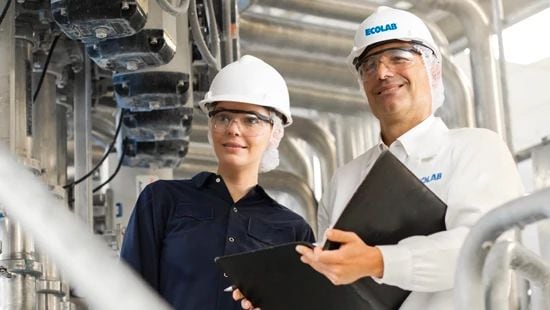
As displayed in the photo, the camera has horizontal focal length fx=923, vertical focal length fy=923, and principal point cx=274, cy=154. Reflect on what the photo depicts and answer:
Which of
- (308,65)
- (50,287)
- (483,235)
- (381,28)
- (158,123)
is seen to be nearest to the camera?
(483,235)

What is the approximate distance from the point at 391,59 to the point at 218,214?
1.51 ft

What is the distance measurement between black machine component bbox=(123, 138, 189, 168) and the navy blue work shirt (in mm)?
1481

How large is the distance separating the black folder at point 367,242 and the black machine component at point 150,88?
52.0 inches

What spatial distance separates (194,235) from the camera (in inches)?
70.1

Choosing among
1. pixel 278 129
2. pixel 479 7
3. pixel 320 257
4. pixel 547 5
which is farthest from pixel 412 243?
pixel 547 5

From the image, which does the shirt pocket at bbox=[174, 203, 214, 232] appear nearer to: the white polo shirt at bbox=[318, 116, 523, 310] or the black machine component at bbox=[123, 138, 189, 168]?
the white polo shirt at bbox=[318, 116, 523, 310]

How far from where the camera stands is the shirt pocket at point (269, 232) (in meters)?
1.83

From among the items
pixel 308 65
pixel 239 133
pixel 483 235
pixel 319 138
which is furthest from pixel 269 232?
pixel 319 138

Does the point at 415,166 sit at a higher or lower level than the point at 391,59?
lower

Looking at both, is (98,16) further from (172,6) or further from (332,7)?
(332,7)

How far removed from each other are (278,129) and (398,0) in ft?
7.95

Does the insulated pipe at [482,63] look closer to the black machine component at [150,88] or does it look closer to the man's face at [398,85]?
the black machine component at [150,88]

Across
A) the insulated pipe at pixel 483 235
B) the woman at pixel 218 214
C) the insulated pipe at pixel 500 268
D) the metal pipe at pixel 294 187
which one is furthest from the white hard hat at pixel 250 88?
the metal pipe at pixel 294 187

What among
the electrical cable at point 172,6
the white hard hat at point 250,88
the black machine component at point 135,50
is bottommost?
the white hard hat at point 250,88
